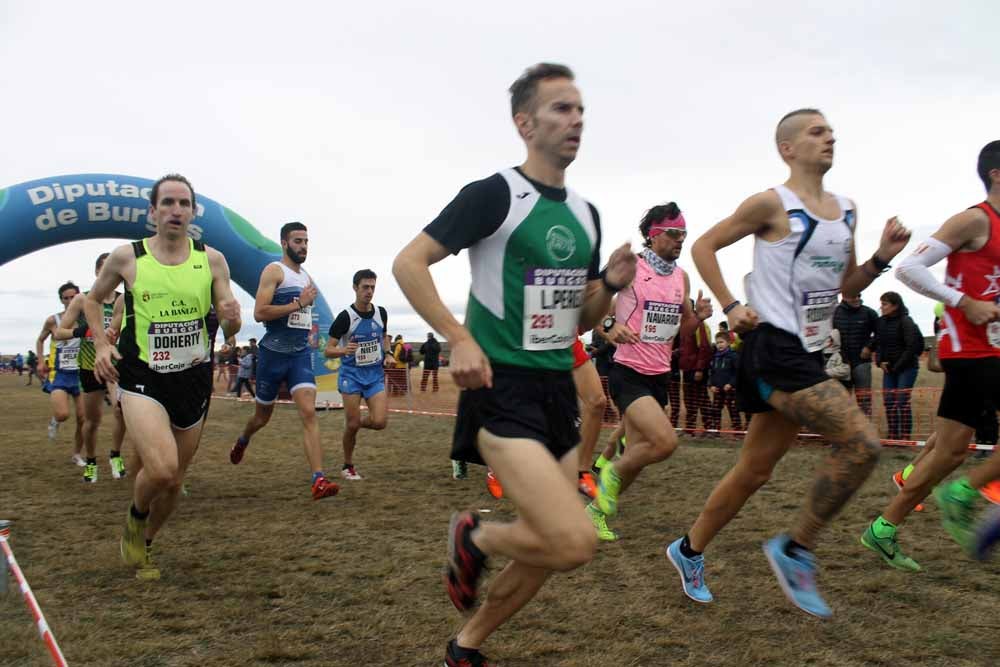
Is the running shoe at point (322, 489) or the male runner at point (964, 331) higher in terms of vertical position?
the male runner at point (964, 331)

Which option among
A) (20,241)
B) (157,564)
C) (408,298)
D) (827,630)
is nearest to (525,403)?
(408,298)

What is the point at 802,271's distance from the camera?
12.9 feet

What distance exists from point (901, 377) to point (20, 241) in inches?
541

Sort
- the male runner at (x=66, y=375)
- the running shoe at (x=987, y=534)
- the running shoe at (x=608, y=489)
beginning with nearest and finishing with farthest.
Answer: the running shoe at (x=987, y=534) < the running shoe at (x=608, y=489) < the male runner at (x=66, y=375)

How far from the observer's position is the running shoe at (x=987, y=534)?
4.02m

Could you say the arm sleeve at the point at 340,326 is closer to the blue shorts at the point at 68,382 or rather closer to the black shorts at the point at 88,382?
the black shorts at the point at 88,382

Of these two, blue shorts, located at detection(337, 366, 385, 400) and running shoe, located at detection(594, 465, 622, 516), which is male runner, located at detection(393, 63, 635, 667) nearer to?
running shoe, located at detection(594, 465, 622, 516)

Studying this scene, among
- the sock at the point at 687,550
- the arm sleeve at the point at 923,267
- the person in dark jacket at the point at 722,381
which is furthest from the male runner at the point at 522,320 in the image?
the person in dark jacket at the point at 722,381

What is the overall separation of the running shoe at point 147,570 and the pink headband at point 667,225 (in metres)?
4.02

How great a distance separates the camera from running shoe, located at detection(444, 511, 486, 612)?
3076mm

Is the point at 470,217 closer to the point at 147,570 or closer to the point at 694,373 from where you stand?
the point at 147,570

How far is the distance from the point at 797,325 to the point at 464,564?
1.96 m

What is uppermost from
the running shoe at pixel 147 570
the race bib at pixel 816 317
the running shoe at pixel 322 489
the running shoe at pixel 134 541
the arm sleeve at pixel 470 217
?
the arm sleeve at pixel 470 217

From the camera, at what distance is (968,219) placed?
450cm
